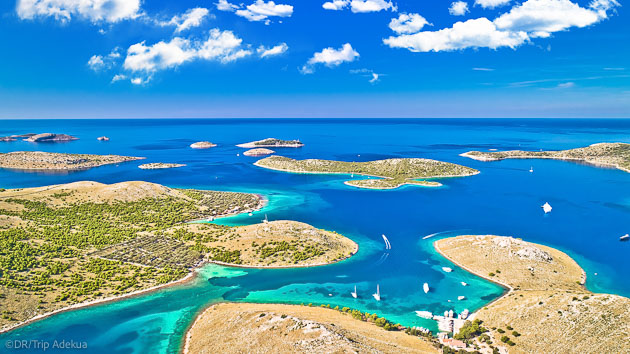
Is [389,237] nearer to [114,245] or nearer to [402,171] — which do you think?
[114,245]

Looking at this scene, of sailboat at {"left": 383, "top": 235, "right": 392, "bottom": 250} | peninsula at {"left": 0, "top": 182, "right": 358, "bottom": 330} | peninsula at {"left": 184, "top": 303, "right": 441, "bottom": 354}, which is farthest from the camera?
sailboat at {"left": 383, "top": 235, "right": 392, "bottom": 250}

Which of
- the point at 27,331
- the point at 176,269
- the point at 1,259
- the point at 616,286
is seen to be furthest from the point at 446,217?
the point at 1,259

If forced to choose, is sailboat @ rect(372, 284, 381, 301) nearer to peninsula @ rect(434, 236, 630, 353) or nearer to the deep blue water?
the deep blue water

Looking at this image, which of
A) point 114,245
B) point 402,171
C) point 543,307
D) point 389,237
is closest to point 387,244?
point 389,237

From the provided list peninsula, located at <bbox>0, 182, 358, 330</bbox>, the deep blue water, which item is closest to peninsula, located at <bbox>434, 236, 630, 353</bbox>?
the deep blue water

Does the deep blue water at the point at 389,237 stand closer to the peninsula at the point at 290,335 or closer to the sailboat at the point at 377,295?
the sailboat at the point at 377,295
